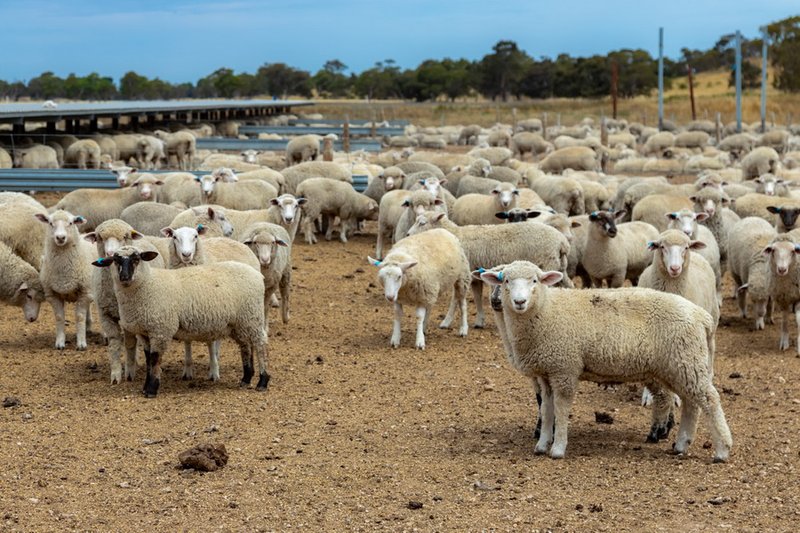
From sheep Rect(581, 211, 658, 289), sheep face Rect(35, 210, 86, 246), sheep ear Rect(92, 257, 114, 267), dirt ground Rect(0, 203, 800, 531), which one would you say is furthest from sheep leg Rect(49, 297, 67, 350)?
sheep Rect(581, 211, 658, 289)

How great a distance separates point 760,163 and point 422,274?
16.5 meters

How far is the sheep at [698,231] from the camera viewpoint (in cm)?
1253

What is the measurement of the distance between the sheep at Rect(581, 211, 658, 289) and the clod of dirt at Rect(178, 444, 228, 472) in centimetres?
688

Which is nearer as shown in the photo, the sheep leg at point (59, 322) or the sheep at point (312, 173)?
the sheep leg at point (59, 322)

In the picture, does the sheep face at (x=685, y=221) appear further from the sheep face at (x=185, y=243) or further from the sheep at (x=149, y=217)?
the sheep at (x=149, y=217)

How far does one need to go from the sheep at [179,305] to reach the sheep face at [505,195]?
727 cm

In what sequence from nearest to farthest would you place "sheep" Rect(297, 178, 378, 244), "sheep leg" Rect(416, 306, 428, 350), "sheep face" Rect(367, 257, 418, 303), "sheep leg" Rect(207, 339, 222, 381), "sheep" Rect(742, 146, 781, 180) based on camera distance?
"sheep leg" Rect(207, 339, 222, 381), "sheep face" Rect(367, 257, 418, 303), "sheep leg" Rect(416, 306, 428, 350), "sheep" Rect(297, 178, 378, 244), "sheep" Rect(742, 146, 781, 180)

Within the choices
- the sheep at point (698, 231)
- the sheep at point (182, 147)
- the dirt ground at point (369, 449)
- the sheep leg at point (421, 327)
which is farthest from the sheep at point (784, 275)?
the sheep at point (182, 147)

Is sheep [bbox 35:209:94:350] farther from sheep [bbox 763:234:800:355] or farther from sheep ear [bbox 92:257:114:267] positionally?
sheep [bbox 763:234:800:355]

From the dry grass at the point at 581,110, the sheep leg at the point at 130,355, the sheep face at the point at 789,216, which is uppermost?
the dry grass at the point at 581,110

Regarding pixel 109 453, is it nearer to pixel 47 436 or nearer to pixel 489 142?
pixel 47 436

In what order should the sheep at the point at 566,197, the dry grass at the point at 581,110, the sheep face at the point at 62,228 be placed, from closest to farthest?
the sheep face at the point at 62,228 → the sheep at the point at 566,197 → the dry grass at the point at 581,110

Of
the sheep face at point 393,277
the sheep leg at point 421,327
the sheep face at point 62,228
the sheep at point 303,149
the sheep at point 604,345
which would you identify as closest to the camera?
the sheep at point 604,345

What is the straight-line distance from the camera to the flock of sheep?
7.77 m
